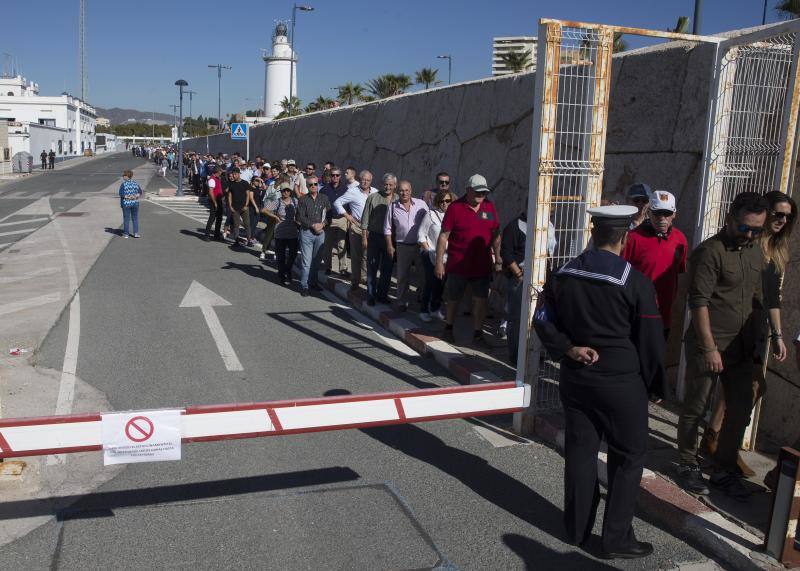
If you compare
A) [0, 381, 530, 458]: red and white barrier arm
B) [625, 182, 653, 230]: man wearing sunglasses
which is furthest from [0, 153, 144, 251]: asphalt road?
[625, 182, 653, 230]: man wearing sunglasses

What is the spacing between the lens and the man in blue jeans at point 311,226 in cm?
1110

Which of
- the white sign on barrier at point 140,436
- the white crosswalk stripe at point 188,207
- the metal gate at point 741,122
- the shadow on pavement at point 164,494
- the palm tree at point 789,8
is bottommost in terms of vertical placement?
the shadow on pavement at point 164,494

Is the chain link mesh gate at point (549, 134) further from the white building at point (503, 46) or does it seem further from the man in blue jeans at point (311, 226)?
the white building at point (503, 46)

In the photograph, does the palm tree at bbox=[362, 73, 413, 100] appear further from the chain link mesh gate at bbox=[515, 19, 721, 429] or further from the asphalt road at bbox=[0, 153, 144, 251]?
the chain link mesh gate at bbox=[515, 19, 721, 429]

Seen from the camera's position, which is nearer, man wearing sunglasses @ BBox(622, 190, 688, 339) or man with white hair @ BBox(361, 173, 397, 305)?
man wearing sunglasses @ BBox(622, 190, 688, 339)

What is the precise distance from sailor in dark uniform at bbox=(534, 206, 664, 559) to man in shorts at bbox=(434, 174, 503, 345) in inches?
147

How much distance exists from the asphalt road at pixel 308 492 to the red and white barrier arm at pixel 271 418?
2.07 ft

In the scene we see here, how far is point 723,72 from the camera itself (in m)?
5.75

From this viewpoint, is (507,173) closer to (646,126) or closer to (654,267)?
(646,126)

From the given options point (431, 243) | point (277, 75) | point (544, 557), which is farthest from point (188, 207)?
point (277, 75)

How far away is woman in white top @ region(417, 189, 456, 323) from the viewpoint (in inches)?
364

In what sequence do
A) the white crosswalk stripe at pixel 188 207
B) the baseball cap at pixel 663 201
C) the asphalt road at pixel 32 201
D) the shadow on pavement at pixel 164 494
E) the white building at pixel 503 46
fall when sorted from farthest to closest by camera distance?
the white crosswalk stripe at pixel 188 207 < the asphalt road at pixel 32 201 < the white building at pixel 503 46 < the baseball cap at pixel 663 201 < the shadow on pavement at pixel 164 494

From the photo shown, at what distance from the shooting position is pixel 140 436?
12.6ft

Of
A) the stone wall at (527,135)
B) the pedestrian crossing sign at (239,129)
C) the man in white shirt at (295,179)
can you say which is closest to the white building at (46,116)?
the pedestrian crossing sign at (239,129)
